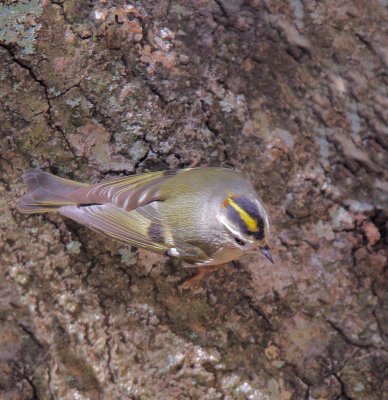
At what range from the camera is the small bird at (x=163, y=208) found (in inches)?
122

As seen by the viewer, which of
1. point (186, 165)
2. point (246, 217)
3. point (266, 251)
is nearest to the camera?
point (246, 217)

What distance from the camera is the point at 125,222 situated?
10.3ft

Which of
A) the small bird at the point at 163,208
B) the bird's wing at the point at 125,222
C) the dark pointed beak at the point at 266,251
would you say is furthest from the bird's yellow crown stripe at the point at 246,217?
the bird's wing at the point at 125,222

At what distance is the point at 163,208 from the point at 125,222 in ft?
0.64

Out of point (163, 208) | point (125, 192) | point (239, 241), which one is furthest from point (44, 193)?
point (239, 241)

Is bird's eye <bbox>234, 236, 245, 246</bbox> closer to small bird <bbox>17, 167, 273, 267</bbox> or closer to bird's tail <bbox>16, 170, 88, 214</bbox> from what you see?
small bird <bbox>17, 167, 273, 267</bbox>

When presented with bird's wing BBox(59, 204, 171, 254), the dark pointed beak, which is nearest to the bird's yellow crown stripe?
the dark pointed beak

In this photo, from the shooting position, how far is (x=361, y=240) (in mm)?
3490

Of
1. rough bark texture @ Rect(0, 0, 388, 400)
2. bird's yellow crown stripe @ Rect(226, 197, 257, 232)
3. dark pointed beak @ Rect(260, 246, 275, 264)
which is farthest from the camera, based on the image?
rough bark texture @ Rect(0, 0, 388, 400)

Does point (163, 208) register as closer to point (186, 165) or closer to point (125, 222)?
point (125, 222)

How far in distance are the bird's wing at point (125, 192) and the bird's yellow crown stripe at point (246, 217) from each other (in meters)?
0.38

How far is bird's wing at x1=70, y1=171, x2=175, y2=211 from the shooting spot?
312 centimetres

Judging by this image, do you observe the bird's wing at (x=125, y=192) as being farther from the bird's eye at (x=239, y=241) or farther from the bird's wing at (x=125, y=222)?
the bird's eye at (x=239, y=241)

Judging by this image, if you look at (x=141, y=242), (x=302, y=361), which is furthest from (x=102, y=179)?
(x=302, y=361)
